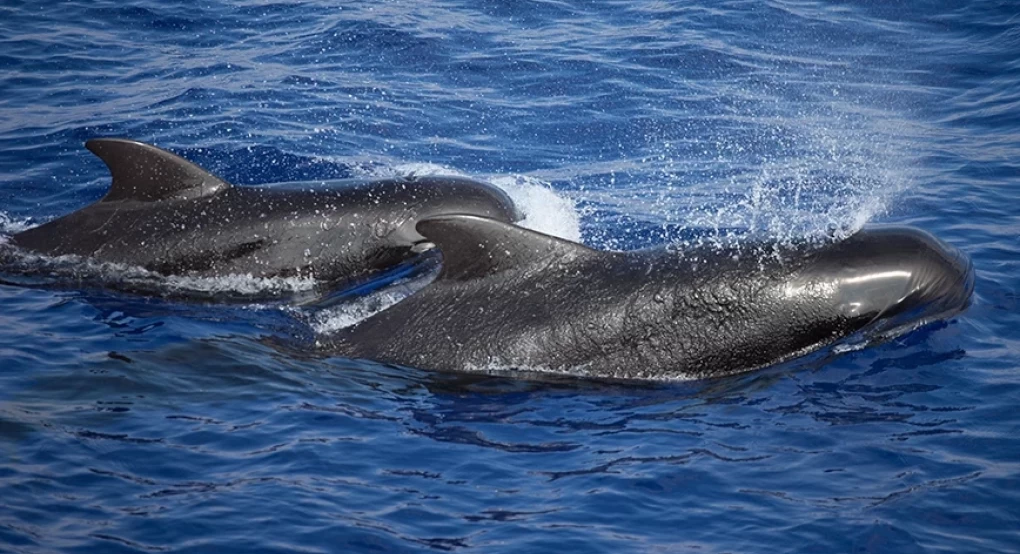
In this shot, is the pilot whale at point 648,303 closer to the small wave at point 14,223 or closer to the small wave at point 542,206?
the small wave at point 542,206

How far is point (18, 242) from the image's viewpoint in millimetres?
14625

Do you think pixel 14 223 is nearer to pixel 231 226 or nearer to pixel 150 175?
pixel 150 175

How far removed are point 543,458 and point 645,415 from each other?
1112 mm

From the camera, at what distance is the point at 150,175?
1430 centimetres

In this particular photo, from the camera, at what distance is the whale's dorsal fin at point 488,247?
36.5 feet

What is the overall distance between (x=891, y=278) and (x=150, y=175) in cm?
796

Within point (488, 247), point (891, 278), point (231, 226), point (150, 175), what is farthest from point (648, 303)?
point (150, 175)

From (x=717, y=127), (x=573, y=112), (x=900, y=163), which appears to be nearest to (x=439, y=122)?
(x=573, y=112)

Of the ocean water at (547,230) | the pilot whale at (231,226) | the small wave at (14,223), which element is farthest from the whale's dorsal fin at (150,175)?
the small wave at (14,223)

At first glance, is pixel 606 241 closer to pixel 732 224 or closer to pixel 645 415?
pixel 732 224

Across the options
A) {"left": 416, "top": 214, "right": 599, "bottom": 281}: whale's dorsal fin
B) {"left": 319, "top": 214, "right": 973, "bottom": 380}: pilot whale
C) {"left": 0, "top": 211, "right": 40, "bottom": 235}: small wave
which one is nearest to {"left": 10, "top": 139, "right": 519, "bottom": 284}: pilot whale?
{"left": 0, "top": 211, "right": 40, "bottom": 235}: small wave

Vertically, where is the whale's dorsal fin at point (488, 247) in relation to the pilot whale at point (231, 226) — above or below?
above

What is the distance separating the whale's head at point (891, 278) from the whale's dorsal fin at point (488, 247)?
7.08 ft

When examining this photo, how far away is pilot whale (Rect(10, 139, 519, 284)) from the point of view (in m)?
14.3
